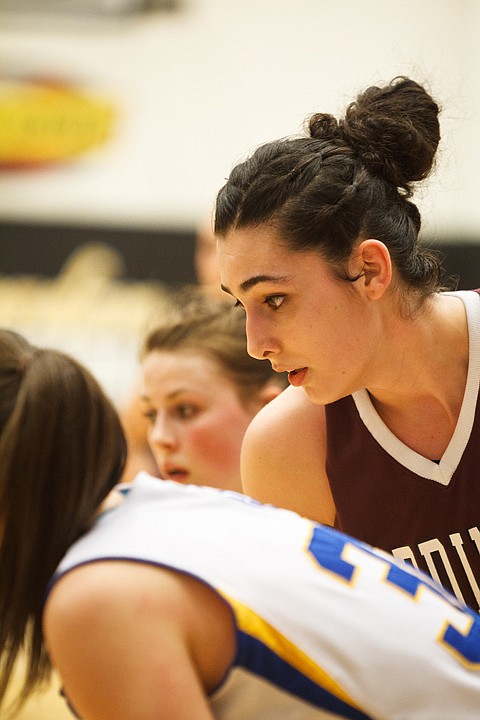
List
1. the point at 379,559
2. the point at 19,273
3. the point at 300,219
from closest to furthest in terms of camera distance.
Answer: the point at 379,559
the point at 300,219
the point at 19,273

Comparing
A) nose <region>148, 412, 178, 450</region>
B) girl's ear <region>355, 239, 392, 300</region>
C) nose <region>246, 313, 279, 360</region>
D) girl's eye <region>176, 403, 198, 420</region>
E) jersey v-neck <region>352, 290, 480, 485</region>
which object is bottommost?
nose <region>148, 412, 178, 450</region>

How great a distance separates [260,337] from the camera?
1.38 meters

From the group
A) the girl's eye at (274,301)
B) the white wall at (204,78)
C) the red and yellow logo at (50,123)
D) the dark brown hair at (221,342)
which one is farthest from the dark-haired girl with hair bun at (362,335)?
the red and yellow logo at (50,123)

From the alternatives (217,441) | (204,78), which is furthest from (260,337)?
(204,78)

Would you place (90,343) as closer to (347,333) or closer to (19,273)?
(19,273)

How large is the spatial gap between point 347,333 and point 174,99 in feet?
19.5

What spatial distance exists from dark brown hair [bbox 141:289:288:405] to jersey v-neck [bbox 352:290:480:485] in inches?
22.8

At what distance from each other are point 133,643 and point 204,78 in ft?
21.3

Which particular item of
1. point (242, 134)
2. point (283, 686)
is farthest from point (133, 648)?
point (242, 134)

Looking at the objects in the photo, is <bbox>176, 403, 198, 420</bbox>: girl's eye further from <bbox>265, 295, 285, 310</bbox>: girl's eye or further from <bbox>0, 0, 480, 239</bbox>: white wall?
<bbox>0, 0, 480, 239</bbox>: white wall

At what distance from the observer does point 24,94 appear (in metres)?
6.96

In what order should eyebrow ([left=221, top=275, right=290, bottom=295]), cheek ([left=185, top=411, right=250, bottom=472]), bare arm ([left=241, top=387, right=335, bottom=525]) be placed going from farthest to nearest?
1. cheek ([left=185, top=411, right=250, bottom=472])
2. bare arm ([left=241, top=387, right=335, bottom=525])
3. eyebrow ([left=221, top=275, right=290, bottom=295])

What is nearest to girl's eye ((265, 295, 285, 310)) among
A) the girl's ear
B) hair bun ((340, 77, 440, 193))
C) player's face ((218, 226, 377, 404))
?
player's face ((218, 226, 377, 404))

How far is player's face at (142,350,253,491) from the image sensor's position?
2.03m
